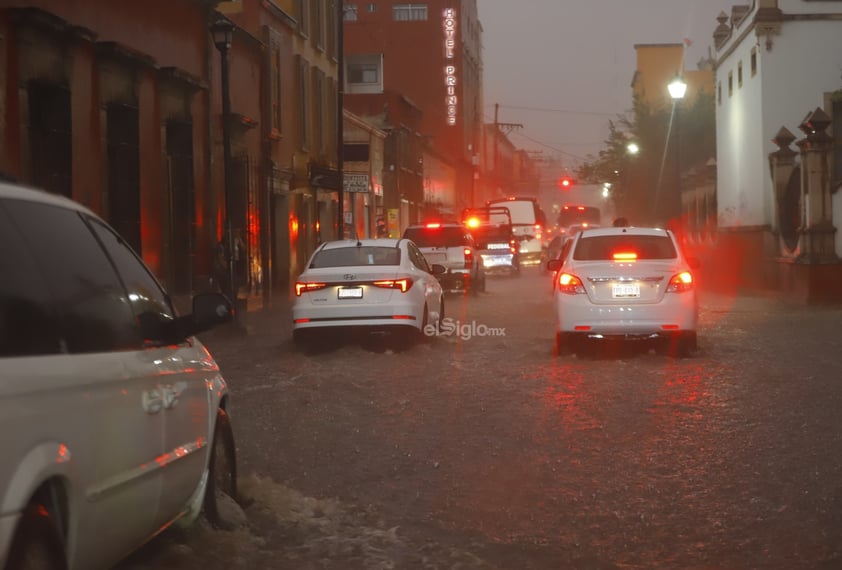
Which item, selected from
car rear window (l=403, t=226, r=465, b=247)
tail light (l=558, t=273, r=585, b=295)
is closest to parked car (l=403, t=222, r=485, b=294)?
car rear window (l=403, t=226, r=465, b=247)

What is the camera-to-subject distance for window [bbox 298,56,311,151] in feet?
125

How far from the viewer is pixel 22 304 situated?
3869mm

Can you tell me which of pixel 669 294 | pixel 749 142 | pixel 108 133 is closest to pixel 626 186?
pixel 749 142

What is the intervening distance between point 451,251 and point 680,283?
16180 millimetres

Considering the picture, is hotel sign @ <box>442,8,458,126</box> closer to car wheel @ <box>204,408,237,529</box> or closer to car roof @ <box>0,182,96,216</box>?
car wheel @ <box>204,408,237,529</box>

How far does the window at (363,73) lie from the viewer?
262 feet

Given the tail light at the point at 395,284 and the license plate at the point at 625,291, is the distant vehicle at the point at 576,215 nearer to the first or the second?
the tail light at the point at 395,284

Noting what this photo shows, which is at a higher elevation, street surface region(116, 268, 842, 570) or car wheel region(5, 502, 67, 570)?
car wheel region(5, 502, 67, 570)

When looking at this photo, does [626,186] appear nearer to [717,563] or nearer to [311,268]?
[311,268]

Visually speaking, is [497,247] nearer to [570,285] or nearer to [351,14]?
[570,285]

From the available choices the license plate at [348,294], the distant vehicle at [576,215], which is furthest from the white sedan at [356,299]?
the distant vehicle at [576,215]

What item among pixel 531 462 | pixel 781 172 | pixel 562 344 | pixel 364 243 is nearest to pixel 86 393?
pixel 531 462

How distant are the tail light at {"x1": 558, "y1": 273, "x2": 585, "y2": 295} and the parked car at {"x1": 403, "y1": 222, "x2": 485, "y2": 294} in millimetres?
15240

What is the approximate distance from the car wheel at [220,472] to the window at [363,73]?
242 feet
